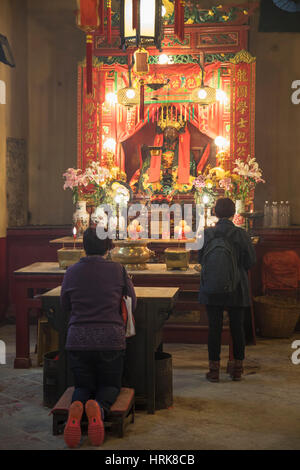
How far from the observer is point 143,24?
580 centimetres

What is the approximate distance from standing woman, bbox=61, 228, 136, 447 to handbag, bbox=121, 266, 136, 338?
43 mm

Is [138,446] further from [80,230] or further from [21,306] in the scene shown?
[80,230]

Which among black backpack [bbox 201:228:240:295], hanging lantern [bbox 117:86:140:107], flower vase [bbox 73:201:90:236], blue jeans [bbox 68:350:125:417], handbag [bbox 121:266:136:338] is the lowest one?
blue jeans [bbox 68:350:125:417]

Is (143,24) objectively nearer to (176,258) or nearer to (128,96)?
(176,258)

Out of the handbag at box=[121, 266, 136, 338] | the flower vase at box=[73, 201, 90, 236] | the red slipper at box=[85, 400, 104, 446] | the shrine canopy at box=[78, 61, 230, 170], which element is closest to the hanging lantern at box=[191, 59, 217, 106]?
the shrine canopy at box=[78, 61, 230, 170]

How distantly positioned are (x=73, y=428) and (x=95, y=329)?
2.01ft

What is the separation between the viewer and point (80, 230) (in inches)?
307

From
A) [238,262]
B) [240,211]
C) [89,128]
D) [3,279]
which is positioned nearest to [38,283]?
[238,262]

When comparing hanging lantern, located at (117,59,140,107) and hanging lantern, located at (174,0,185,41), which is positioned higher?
hanging lantern, located at (174,0,185,41)

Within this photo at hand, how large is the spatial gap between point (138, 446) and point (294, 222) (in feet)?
17.8

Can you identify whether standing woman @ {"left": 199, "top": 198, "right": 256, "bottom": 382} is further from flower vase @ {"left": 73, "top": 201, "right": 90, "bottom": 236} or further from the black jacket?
flower vase @ {"left": 73, "top": 201, "right": 90, "bottom": 236}

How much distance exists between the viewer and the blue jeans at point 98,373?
4.04m

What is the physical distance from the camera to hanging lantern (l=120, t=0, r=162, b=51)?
5.77m

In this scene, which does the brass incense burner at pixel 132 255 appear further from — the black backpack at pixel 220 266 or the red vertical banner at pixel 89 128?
the red vertical banner at pixel 89 128
